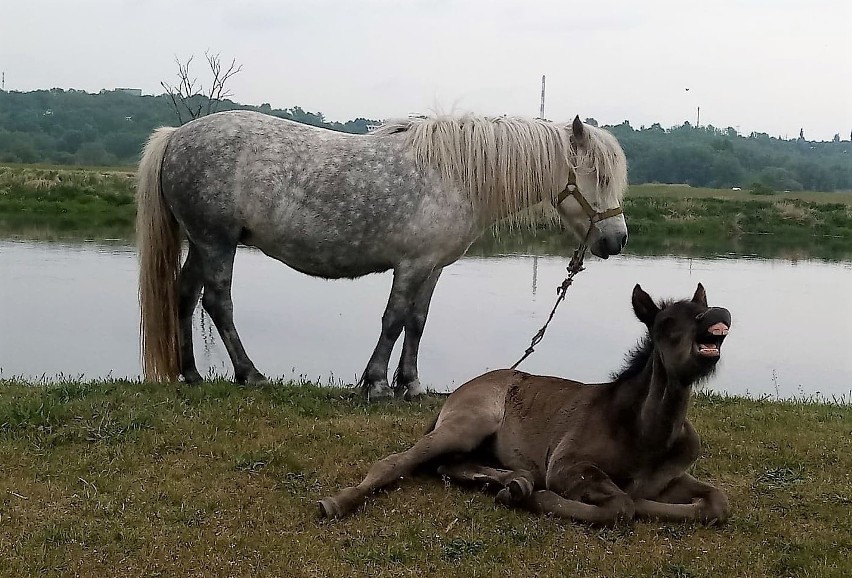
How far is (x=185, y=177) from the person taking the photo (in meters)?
5.69

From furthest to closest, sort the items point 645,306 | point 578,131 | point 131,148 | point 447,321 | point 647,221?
1. point 131,148
2. point 647,221
3. point 447,321
4. point 578,131
5. point 645,306

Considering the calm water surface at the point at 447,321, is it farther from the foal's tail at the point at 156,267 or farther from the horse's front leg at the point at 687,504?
the horse's front leg at the point at 687,504

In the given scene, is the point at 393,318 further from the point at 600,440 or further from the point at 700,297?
the point at 700,297

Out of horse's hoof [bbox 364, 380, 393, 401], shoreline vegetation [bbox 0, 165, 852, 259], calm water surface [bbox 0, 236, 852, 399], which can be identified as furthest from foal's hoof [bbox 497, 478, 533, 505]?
shoreline vegetation [bbox 0, 165, 852, 259]

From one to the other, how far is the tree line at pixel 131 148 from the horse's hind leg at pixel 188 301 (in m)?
33.6

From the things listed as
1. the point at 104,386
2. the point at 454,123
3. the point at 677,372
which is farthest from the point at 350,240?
the point at 677,372

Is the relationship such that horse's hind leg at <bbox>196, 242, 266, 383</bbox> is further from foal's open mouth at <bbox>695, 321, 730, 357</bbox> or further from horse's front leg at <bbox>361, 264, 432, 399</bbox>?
foal's open mouth at <bbox>695, 321, 730, 357</bbox>

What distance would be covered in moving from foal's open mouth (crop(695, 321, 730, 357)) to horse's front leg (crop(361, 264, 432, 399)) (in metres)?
2.62

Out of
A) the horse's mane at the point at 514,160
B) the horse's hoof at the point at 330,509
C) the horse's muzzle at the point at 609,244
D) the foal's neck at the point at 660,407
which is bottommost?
the horse's hoof at the point at 330,509

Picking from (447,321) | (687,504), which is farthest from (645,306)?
(447,321)

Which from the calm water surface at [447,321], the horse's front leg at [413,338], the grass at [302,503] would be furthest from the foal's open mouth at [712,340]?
the calm water surface at [447,321]

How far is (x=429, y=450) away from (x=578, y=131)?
2589 mm

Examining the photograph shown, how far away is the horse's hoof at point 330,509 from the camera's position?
355 cm

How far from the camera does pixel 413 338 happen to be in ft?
19.8
